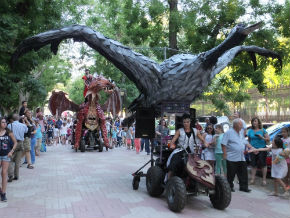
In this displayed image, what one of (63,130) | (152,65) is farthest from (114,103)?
(152,65)

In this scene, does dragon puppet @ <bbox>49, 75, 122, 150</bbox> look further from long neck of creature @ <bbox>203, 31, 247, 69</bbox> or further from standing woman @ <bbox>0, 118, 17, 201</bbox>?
long neck of creature @ <bbox>203, 31, 247, 69</bbox>

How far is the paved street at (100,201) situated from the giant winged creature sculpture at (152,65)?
78.4 inches

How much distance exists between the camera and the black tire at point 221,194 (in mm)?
5168

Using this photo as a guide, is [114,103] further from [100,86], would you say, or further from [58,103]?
[100,86]

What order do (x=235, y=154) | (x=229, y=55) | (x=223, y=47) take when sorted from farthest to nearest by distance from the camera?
1. (x=235, y=154)
2. (x=229, y=55)
3. (x=223, y=47)

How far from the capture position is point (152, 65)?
5.85m

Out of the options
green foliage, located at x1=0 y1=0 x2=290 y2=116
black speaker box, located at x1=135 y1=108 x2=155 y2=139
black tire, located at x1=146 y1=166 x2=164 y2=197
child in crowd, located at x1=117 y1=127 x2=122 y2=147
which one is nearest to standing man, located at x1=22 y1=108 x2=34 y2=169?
green foliage, located at x1=0 y1=0 x2=290 y2=116

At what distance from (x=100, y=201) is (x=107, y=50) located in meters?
2.82

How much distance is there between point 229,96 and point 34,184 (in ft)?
33.8

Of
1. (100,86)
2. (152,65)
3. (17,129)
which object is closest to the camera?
(152,65)

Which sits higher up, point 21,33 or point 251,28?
point 21,33

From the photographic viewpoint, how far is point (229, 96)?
14.6m

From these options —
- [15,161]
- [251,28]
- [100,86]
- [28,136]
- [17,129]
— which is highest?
[100,86]

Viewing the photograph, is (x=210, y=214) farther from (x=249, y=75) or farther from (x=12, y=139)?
(x=249, y=75)
